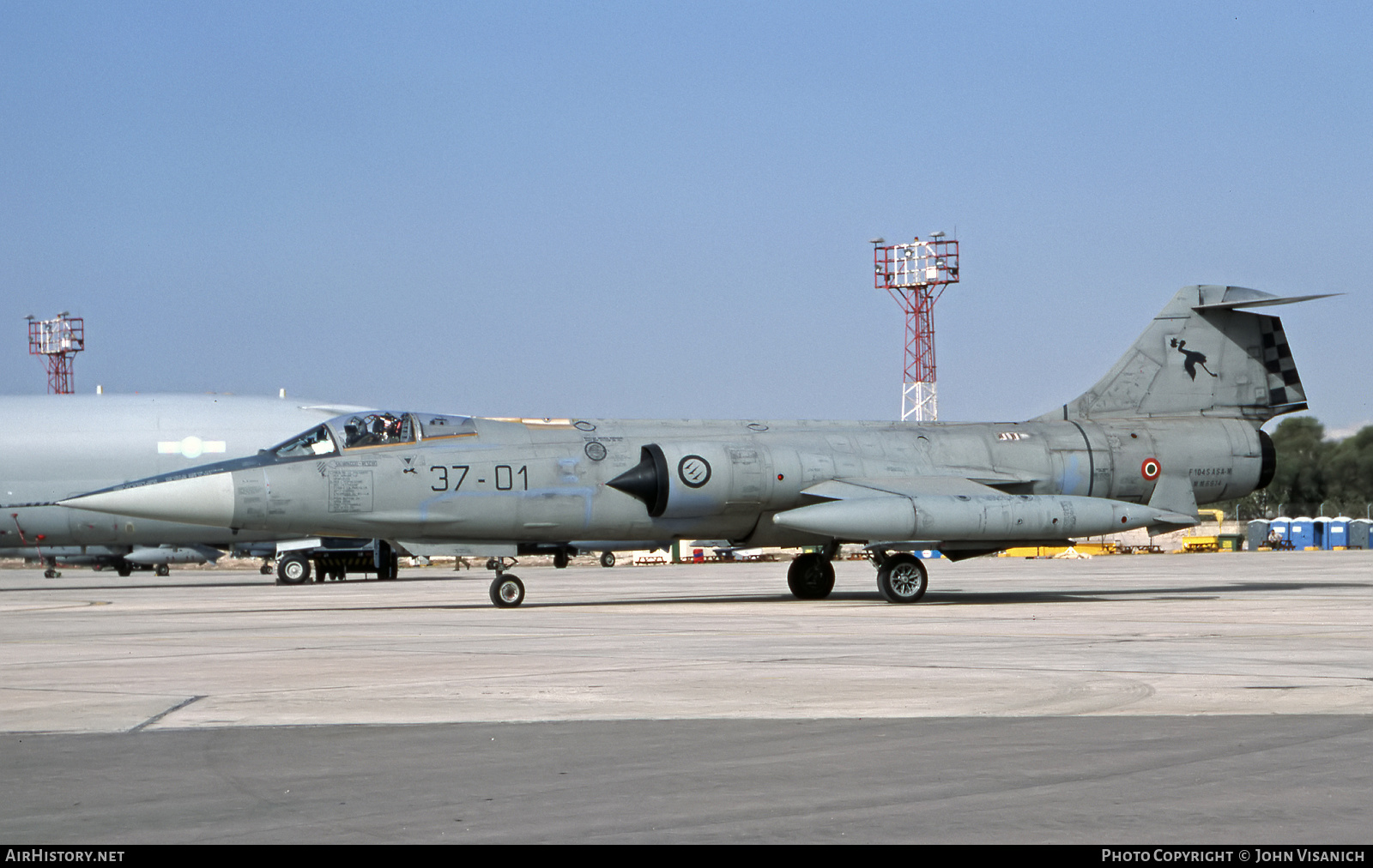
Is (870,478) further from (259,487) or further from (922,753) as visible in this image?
(922,753)

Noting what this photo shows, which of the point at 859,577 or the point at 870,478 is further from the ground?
the point at 870,478

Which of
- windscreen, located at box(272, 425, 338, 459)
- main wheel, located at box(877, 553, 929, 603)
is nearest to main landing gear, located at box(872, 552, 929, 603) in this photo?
main wheel, located at box(877, 553, 929, 603)

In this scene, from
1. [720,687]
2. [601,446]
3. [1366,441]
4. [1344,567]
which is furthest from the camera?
[1366,441]

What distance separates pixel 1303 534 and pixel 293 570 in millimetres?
49731

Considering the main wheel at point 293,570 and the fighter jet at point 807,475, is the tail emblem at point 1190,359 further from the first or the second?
the main wheel at point 293,570

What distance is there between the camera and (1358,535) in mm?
67250

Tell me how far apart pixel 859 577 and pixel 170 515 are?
796 inches

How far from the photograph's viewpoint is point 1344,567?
116ft

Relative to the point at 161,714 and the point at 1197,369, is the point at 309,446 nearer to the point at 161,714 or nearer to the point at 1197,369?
the point at 161,714

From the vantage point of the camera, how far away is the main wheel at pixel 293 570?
1558 inches

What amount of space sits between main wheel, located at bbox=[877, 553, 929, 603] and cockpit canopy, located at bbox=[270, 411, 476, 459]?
6305mm

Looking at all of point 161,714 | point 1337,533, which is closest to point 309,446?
point 161,714

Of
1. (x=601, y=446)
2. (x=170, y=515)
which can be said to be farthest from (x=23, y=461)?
(x=601, y=446)

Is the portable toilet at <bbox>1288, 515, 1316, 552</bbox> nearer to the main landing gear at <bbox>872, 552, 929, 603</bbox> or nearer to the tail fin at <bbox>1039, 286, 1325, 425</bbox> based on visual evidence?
the tail fin at <bbox>1039, 286, 1325, 425</bbox>
